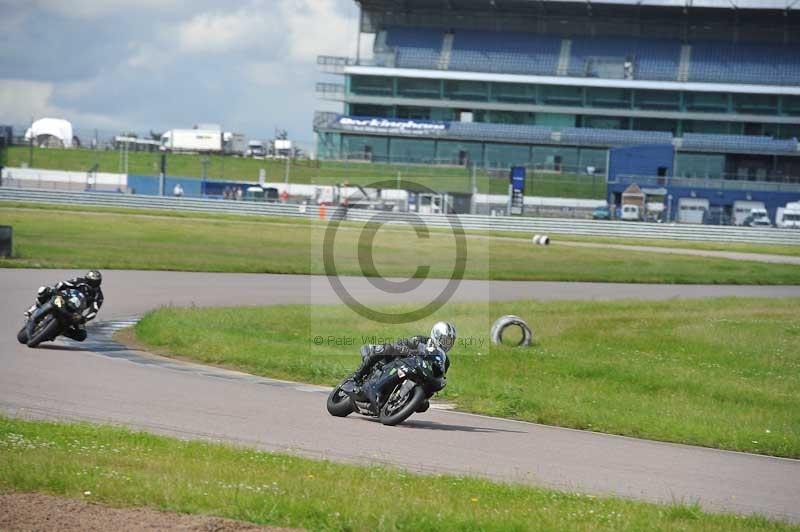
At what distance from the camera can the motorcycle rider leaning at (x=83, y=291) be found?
16.2 metres

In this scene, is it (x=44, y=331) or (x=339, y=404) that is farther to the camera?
(x=44, y=331)

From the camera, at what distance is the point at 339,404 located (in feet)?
39.3

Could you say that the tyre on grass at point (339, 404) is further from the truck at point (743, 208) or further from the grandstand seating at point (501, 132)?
the grandstand seating at point (501, 132)

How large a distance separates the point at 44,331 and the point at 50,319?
20 centimetres

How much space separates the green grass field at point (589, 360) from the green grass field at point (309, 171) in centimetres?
4639

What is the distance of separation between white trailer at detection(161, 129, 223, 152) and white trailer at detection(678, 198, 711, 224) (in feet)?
132

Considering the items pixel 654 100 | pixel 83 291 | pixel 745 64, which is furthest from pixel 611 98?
pixel 83 291

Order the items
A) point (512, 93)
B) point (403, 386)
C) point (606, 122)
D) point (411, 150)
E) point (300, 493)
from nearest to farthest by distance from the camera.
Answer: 1. point (300, 493)
2. point (403, 386)
3. point (411, 150)
4. point (606, 122)
5. point (512, 93)

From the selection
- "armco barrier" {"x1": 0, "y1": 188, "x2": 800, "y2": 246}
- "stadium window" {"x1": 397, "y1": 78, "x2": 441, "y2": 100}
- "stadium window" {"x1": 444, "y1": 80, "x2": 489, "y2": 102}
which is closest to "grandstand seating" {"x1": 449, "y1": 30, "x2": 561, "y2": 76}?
"stadium window" {"x1": 444, "y1": 80, "x2": 489, "y2": 102}

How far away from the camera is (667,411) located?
13.8 meters

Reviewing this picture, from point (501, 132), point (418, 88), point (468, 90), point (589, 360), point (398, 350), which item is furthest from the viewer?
point (418, 88)

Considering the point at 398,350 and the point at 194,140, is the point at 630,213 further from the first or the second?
the point at 398,350

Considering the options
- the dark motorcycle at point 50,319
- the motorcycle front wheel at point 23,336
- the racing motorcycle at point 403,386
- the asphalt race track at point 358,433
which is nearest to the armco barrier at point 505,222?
the dark motorcycle at point 50,319

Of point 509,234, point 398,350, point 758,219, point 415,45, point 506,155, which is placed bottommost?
point 509,234
